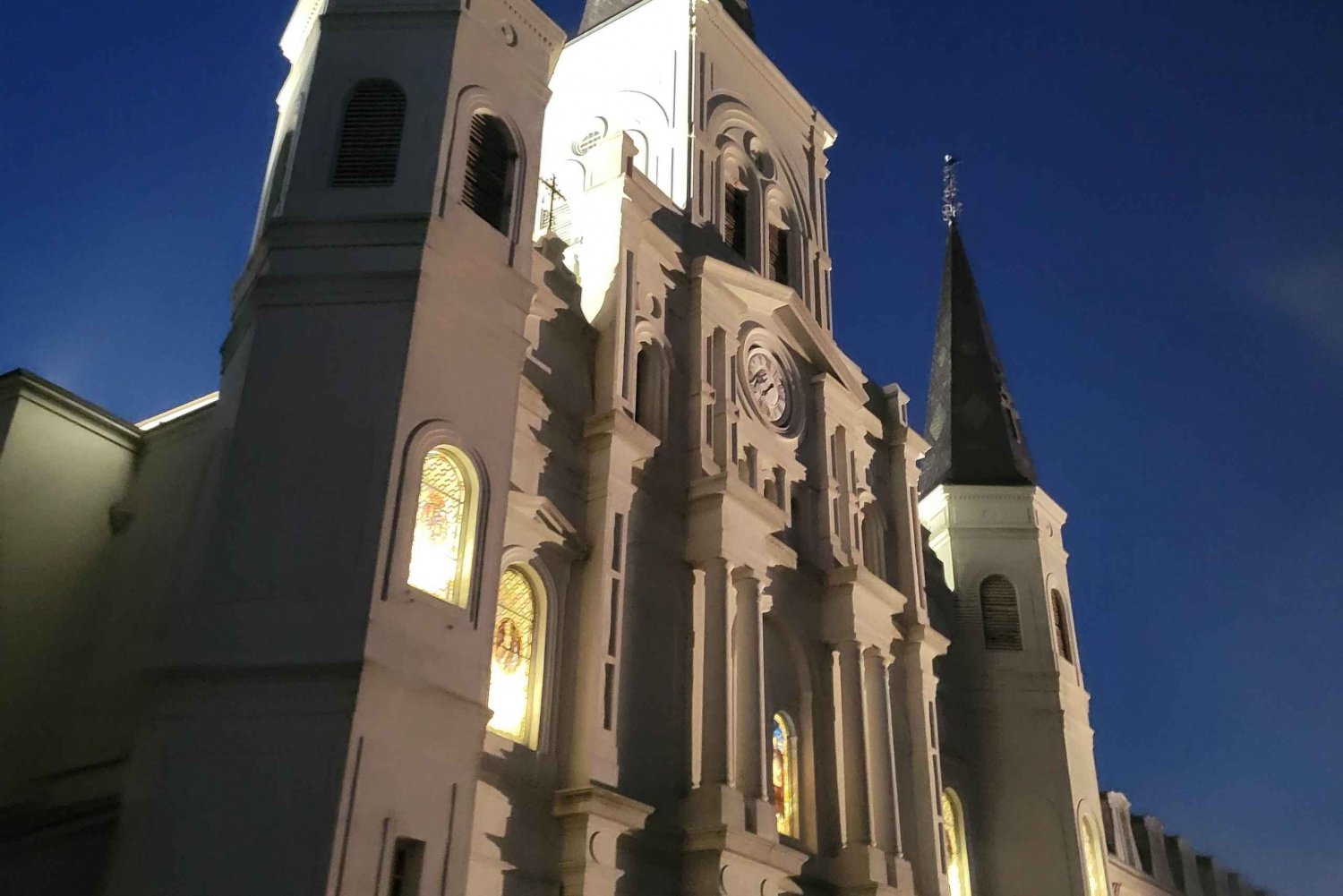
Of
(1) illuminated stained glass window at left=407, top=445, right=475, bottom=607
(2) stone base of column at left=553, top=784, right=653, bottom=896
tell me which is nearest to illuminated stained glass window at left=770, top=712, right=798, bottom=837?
(2) stone base of column at left=553, top=784, right=653, bottom=896

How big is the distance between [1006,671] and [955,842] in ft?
11.5

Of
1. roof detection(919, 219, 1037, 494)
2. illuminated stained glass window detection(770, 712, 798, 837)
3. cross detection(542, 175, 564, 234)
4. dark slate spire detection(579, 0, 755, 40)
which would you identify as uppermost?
dark slate spire detection(579, 0, 755, 40)

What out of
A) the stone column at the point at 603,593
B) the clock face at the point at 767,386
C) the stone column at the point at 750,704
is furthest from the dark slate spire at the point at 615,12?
the stone column at the point at 750,704

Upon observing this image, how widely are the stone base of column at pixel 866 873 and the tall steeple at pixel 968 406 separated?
33.1 feet

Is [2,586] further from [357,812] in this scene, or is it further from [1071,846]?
[1071,846]

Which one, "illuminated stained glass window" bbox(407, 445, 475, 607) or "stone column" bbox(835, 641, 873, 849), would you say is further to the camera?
"stone column" bbox(835, 641, 873, 849)

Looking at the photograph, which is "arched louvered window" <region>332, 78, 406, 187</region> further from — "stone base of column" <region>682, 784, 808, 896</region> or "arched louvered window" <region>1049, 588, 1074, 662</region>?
"arched louvered window" <region>1049, 588, 1074, 662</region>

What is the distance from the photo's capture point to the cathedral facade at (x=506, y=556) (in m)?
11.3

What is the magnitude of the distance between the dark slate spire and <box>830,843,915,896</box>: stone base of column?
15.4 metres

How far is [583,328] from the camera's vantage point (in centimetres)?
1697

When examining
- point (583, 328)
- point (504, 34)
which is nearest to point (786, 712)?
point (583, 328)

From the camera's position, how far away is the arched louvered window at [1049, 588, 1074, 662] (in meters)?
25.2

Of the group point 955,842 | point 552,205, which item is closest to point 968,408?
point 955,842

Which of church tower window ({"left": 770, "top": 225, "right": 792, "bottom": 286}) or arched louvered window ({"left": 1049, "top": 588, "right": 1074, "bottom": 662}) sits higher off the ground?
church tower window ({"left": 770, "top": 225, "right": 792, "bottom": 286})
